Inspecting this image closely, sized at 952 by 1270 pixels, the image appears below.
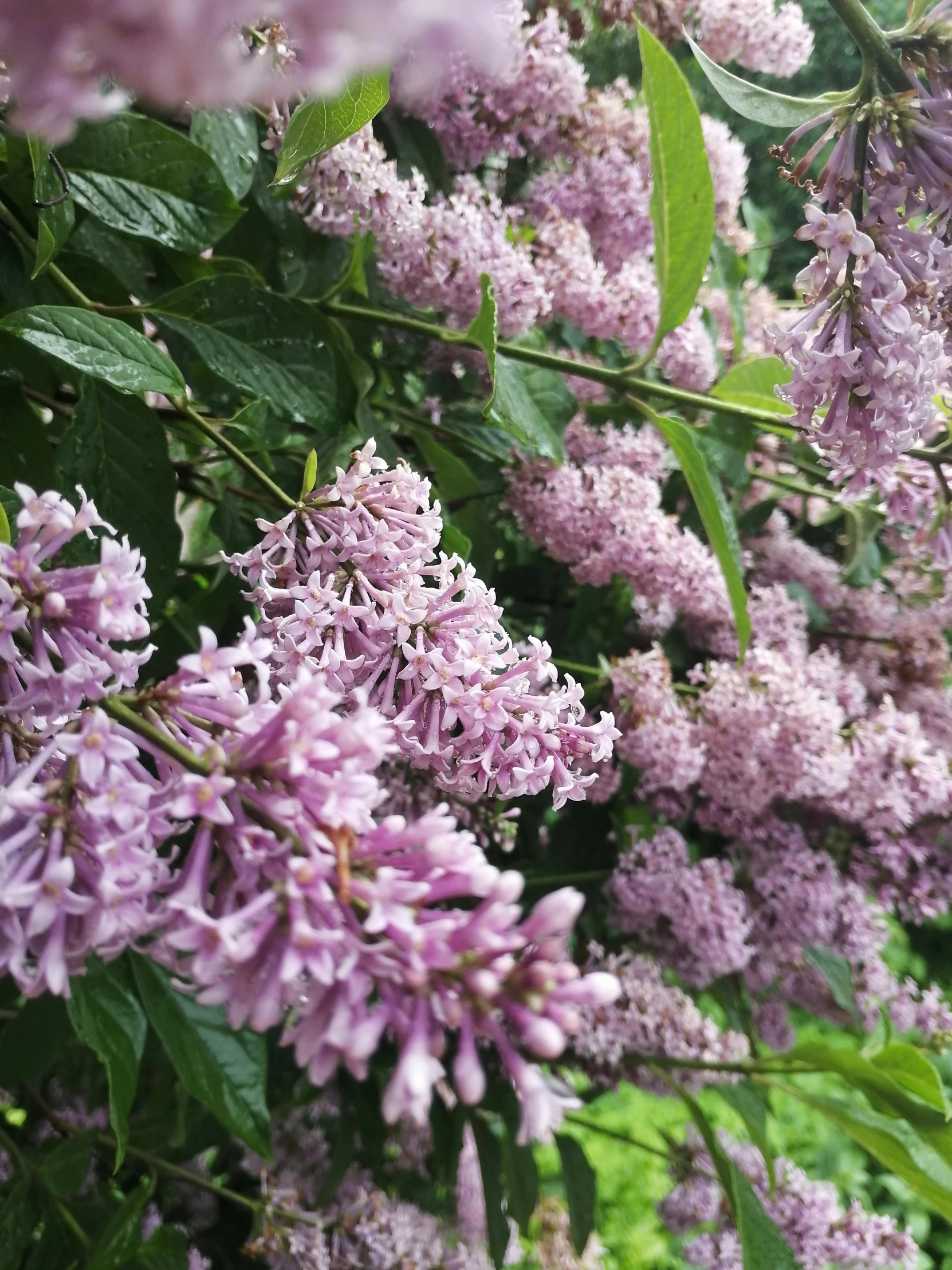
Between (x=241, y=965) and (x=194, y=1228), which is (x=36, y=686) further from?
(x=194, y=1228)

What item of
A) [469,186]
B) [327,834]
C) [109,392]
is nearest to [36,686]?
[327,834]

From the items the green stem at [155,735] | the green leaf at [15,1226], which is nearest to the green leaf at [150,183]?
the green stem at [155,735]

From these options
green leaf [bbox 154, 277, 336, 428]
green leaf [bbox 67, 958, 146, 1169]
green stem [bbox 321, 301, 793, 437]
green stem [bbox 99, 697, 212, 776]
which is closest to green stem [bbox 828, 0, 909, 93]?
green stem [bbox 321, 301, 793, 437]

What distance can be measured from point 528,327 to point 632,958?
57 cm

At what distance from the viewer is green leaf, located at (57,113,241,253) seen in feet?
1.67

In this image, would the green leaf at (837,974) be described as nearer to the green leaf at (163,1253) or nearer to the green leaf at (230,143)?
the green leaf at (163,1253)

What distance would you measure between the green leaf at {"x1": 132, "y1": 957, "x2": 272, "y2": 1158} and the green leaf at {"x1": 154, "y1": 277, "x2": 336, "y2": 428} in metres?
0.32

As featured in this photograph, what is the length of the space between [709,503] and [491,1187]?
67 cm

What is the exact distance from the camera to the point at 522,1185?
0.90m

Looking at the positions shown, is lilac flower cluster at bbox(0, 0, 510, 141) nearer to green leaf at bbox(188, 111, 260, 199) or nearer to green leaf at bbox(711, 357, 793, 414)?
green leaf at bbox(188, 111, 260, 199)

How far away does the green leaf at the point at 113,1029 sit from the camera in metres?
0.43

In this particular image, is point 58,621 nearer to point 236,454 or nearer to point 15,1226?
point 236,454

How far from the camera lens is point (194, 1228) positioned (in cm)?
96

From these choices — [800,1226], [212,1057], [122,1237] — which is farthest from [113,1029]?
[800,1226]
